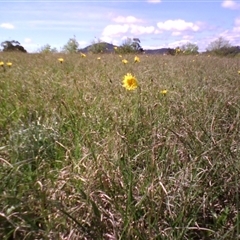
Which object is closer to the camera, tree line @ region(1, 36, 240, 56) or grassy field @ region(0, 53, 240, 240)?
grassy field @ region(0, 53, 240, 240)

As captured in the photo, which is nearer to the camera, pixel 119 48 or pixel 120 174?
pixel 120 174

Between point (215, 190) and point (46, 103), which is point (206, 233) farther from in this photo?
point (46, 103)

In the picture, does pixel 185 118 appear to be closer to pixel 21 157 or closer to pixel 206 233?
pixel 206 233

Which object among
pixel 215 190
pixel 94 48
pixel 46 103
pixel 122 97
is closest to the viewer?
pixel 215 190

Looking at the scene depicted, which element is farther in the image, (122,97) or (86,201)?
(122,97)

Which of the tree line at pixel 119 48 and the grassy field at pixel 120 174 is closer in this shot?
the grassy field at pixel 120 174

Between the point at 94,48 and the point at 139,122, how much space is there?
9.98 m

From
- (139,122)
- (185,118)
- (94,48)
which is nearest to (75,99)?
(139,122)

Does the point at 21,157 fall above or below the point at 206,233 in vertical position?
above

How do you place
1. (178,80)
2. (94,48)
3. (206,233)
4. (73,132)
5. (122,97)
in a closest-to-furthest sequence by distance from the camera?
(206,233) < (73,132) < (122,97) < (178,80) < (94,48)

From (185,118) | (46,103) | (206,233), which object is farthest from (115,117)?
(206,233)

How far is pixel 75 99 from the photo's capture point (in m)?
2.14

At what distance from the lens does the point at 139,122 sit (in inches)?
64.3

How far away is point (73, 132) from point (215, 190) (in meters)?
0.78
